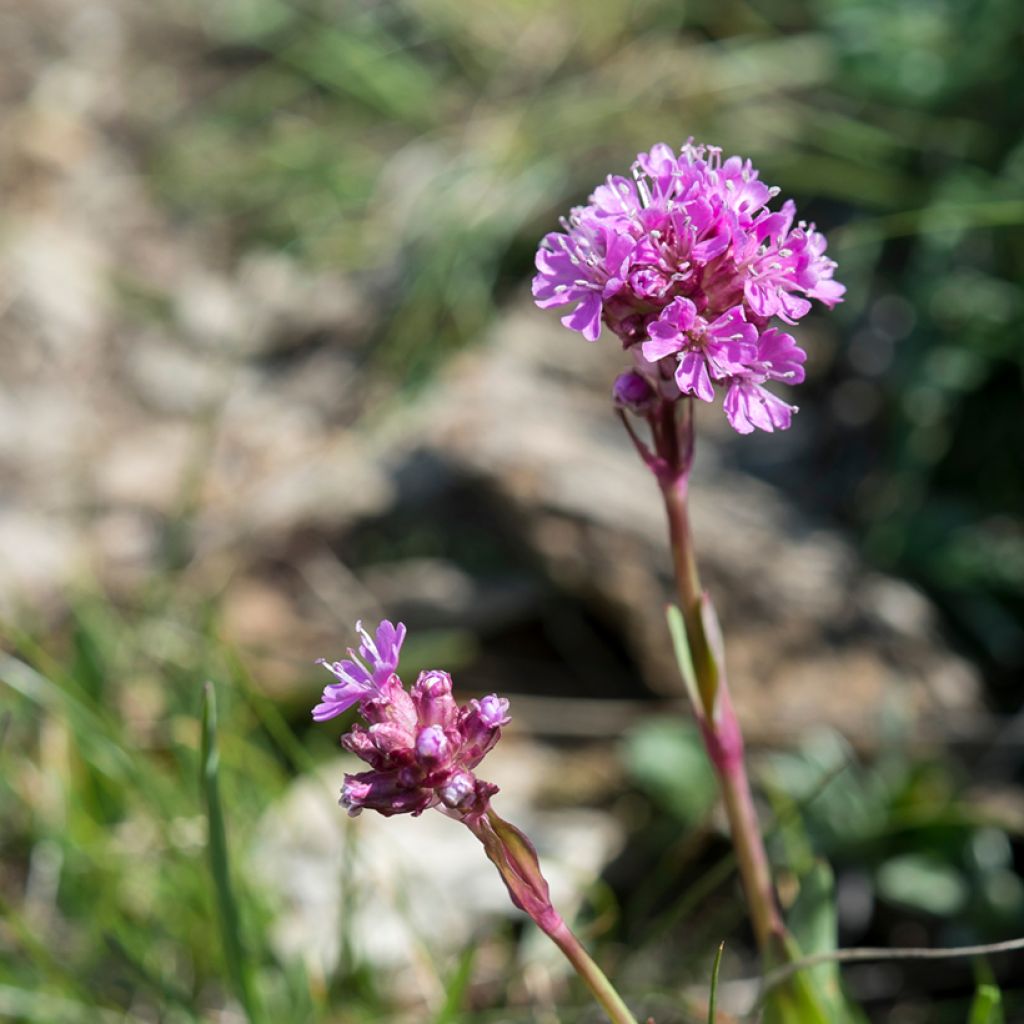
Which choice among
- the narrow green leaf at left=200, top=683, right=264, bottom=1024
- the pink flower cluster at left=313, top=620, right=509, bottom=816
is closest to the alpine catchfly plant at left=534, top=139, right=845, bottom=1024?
the pink flower cluster at left=313, top=620, right=509, bottom=816

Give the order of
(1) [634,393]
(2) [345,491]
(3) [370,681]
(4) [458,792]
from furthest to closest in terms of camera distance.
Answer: (2) [345,491], (1) [634,393], (3) [370,681], (4) [458,792]

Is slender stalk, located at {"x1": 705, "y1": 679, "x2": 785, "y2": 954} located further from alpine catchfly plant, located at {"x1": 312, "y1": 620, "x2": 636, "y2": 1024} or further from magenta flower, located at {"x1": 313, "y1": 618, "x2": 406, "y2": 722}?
magenta flower, located at {"x1": 313, "y1": 618, "x2": 406, "y2": 722}

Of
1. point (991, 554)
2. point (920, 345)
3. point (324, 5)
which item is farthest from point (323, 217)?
point (991, 554)

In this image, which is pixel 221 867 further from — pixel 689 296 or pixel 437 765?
pixel 689 296

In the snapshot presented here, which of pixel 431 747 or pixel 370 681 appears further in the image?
pixel 370 681

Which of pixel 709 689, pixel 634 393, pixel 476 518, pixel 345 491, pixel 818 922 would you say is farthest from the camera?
pixel 345 491

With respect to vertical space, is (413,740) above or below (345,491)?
below

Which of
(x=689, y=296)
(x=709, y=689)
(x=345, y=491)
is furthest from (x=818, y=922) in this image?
(x=345, y=491)

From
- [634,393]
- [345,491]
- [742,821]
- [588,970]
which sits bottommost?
[588,970]
